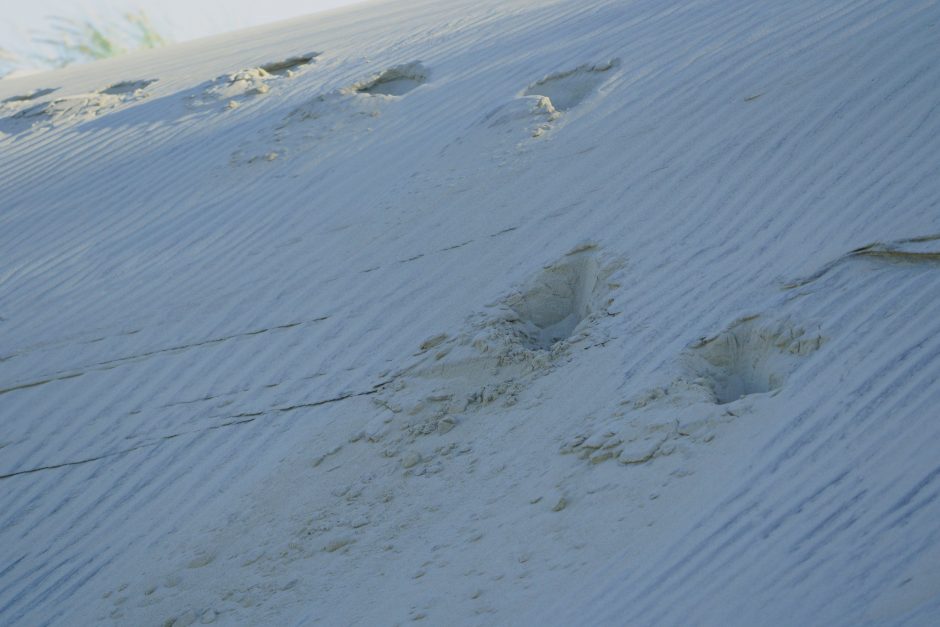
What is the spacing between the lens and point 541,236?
5184 millimetres

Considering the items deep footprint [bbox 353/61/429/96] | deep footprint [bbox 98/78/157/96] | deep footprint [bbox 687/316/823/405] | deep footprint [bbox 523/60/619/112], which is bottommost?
deep footprint [bbox 687/316/823/405]

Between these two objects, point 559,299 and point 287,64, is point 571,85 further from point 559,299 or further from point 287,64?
point 287,64

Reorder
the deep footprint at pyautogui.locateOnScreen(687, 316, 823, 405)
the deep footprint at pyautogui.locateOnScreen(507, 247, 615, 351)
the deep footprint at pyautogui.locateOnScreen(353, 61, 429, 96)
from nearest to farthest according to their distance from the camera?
the deep footprint at pyautogui.locateOnScreen(687, 316, 823, 405) → the deep footprint at pyautogui.locateOnScreen(507, 247, 615, 351) → the deep footprint at pyautogui.locateOnScreen(353, 61, 429, 96)

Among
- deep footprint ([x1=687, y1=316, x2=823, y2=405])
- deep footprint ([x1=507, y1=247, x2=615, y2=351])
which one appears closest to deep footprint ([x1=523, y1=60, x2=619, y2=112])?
deep footprint ([x1=507, y1=247, x2=615, y2=351])

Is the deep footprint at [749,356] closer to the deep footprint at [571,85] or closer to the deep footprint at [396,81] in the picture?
the deep footprint at [571,85]

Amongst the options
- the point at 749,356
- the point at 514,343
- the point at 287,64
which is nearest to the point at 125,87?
the point at 287,64

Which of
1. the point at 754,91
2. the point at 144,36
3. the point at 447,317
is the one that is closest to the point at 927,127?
the point at 754,91

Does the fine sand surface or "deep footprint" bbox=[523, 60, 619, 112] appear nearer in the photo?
the fine sand surface

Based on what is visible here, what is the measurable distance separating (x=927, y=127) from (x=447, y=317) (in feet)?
7.83

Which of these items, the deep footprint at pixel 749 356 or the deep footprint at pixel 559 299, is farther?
the deep footprint at pixel 559 299

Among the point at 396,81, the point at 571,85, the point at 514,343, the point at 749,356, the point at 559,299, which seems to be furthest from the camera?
the point at 396,81

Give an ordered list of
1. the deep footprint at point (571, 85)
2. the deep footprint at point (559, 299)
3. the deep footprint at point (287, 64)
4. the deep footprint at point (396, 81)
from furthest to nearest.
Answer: the deep footprint at point (287, 64)
the deep footprint at point (396, 81)
the deep footprint at point (571, 85)
the deep footprint at point (559, 299)

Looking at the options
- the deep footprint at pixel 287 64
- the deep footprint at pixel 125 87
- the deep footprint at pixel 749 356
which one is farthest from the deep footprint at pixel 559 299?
the deep footprint at pixel 125 87

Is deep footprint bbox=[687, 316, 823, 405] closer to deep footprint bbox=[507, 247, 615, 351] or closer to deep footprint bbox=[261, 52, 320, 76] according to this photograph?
deep footprint bbox=[507, 247, 615, 351]
